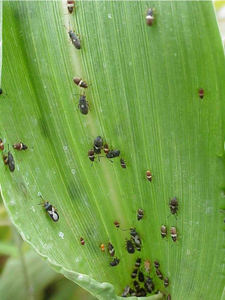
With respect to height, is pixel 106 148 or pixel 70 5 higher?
pixel 70 5

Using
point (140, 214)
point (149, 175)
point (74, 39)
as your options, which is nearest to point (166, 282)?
point (140, 214)

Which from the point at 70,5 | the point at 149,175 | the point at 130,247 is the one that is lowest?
the point at 130,247

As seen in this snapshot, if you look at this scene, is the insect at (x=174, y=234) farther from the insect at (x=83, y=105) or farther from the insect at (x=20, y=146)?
the insect at (x=20, y=146)

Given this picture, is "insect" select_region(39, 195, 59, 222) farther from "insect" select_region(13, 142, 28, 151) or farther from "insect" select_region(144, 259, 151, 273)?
"insect" select_region(144, 259, 151, 273)

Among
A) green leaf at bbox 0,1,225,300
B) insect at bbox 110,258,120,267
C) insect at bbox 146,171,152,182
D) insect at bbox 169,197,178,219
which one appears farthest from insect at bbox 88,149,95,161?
insect at bbox 110,258,120,267

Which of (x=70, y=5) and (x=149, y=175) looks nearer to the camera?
(x=70, y=5)

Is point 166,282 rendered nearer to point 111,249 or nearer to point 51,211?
point 111,249

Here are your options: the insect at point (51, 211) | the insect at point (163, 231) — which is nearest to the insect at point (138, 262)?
the insect at point (163, 231)
